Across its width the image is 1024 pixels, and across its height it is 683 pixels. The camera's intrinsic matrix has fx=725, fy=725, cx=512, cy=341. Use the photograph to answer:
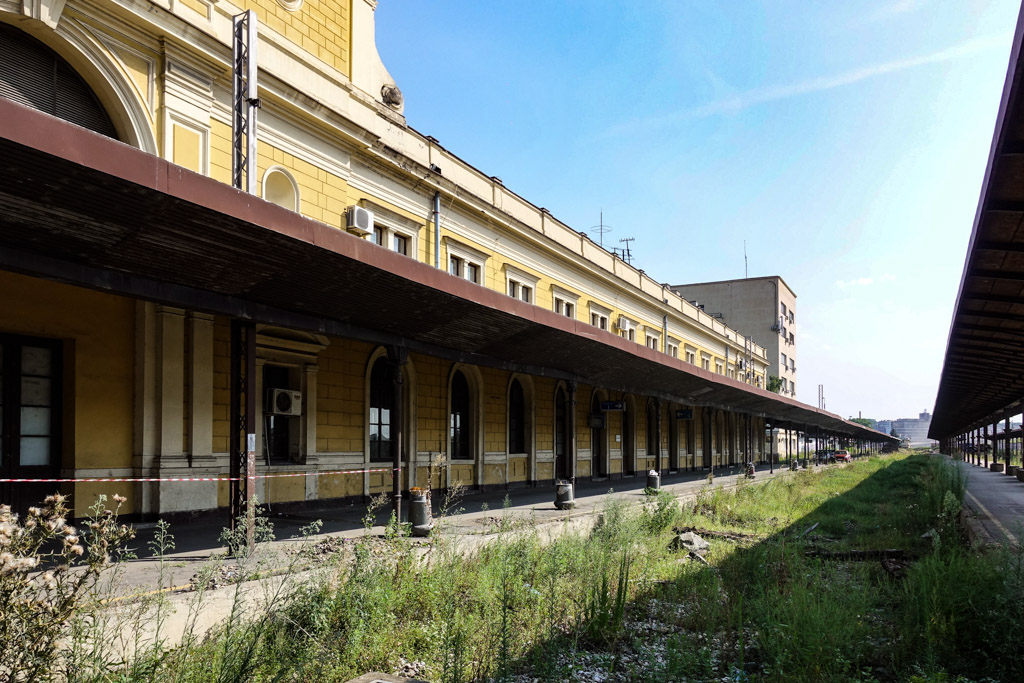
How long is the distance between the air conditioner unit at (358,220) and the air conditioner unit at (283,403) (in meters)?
3.30

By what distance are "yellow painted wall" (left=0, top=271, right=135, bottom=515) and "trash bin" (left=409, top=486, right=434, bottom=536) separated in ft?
13.8

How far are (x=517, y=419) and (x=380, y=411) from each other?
6488mm

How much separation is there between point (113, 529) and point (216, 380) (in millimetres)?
8095

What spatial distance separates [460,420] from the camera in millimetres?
18875

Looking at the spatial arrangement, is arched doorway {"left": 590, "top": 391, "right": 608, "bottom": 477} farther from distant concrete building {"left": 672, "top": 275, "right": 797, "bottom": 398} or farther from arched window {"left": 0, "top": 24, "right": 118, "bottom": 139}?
distant concrete building {"left": 672, "top": 275, "right": 797, "bottom": 398}

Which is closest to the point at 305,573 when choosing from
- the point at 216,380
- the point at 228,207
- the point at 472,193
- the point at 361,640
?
the point at 361,640

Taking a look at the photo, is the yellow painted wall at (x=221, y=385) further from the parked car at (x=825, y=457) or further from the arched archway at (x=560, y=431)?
the parked car at (x=825, y=457)

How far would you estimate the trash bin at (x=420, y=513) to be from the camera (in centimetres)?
998

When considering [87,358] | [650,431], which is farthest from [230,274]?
[650,431]

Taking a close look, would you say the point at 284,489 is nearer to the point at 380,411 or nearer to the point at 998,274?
the point at 380,411

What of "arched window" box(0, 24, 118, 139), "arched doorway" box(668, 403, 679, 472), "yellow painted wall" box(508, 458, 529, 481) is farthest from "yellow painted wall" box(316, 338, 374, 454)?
"arched doorway" box(668, 403, 679, 472)

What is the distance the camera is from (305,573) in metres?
6.94

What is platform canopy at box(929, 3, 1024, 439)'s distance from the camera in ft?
17.4

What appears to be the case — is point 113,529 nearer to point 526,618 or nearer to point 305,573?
point 305,573
